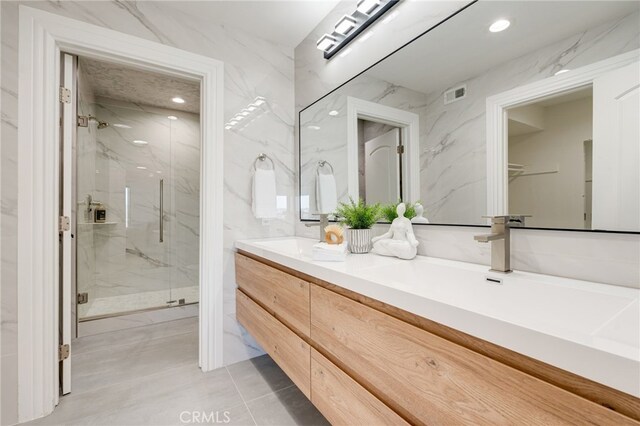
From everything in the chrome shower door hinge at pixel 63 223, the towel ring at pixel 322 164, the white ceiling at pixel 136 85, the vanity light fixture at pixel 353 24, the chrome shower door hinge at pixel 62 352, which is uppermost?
the white ceiling at pixel 136 85

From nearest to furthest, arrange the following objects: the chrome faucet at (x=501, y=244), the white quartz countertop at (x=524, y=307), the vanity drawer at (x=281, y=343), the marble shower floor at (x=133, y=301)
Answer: the white quartz countertop at (x=524, y=307) → the chrome faucet at (x=501, y=244) → the vanity drawer at (x=281, y=343) → the marble shower floor at (x=133, y=301)

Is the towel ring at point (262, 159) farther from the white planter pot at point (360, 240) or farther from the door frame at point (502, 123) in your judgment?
the door frame at point (502, 123)

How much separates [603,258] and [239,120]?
6.60ft

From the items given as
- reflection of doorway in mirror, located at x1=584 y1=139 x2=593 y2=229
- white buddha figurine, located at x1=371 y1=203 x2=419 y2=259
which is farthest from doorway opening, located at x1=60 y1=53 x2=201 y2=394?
reflection of doorway in mirror, located at x1=584 y1=139 x2=593 y2=229

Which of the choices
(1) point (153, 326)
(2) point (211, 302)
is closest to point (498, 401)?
(2) point (211, 302)

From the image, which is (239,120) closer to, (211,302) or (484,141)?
(211,302)

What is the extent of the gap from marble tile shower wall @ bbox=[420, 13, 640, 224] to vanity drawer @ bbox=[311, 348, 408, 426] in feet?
2.42

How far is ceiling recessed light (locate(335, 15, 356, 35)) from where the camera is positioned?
1.64 metres

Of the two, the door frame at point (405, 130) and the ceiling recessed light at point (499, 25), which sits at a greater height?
the ceiling recessed light at point (499, 25)

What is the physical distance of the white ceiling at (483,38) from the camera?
848mm

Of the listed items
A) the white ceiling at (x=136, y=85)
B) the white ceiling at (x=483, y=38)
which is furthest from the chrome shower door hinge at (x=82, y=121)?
the white ceiling at (x=483, y=38)

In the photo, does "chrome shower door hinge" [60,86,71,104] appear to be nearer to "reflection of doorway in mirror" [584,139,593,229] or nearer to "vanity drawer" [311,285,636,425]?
"vanity drawer" [311,285,636,425]

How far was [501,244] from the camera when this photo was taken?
95cm

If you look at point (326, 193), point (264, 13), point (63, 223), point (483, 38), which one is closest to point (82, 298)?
point (63, 223)
